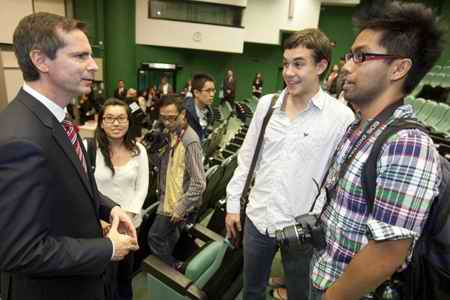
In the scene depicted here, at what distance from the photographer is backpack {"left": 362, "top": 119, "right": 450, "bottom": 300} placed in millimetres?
824

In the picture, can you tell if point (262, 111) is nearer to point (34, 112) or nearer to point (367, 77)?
point (367, 77)

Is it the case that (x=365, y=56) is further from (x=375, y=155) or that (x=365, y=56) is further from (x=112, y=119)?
(x=112, y=119)

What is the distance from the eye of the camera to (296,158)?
1454mm

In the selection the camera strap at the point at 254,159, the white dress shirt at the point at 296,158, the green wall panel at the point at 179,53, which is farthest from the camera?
the green wall panel at the point at 179,53

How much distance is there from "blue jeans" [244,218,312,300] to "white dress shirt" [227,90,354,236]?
3.0 inches

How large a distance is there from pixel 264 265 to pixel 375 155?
0.98 meters

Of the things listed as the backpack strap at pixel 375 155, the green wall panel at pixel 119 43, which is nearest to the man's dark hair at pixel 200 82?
the backpack strap at pixel 375 155

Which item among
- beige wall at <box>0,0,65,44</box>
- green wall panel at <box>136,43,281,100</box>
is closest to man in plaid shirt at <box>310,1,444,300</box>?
beige wall at <box>0,0,65,44</box>

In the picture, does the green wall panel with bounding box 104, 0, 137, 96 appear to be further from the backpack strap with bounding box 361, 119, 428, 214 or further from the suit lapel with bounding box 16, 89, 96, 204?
the backpack strap with bounding box 361, 119, 428, 214

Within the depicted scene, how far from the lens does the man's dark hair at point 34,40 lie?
3.59 ft

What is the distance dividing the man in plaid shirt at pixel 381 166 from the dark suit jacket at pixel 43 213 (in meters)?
0.81

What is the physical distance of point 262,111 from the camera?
1.63 meters

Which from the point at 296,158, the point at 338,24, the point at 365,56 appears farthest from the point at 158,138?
the point at 338,24

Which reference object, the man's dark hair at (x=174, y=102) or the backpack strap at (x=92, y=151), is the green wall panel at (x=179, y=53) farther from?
the backpack strap at (x=92, y=151)
